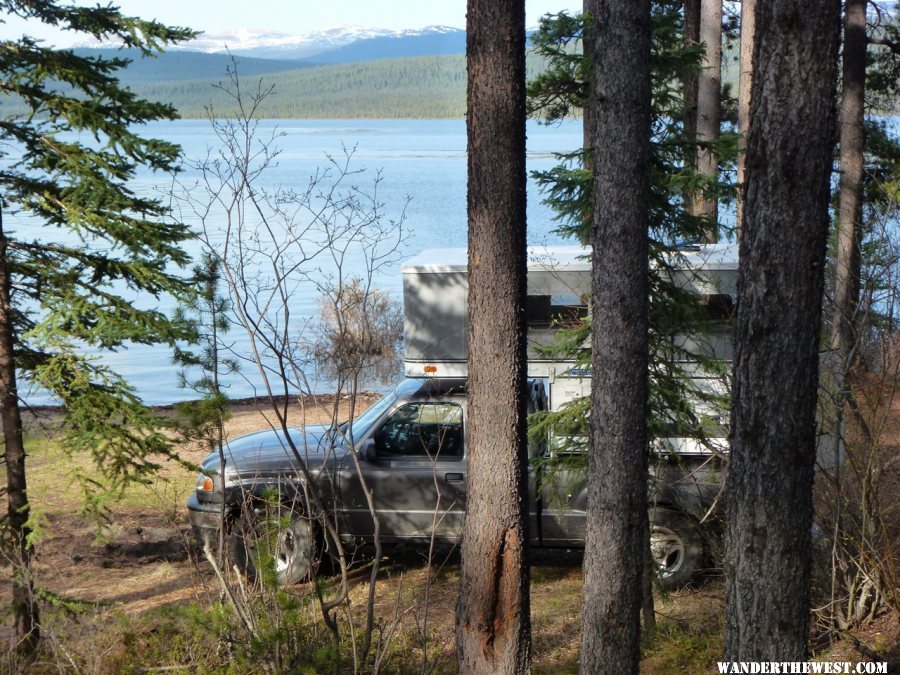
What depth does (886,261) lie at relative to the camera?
7.41 metres

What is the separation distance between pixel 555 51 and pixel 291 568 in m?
5.14

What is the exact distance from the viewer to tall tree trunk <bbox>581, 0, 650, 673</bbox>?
20.3 ft

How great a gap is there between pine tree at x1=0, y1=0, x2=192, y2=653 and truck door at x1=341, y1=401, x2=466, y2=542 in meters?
1.80

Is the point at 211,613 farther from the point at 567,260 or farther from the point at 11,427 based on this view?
the point at 567,260

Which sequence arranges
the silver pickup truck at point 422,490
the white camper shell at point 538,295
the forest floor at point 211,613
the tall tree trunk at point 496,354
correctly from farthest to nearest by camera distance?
the white camper shell at point 538,295 → the silver pickup truck at point 422,490 → the forest floor at point 211,613 → the tall tree trunk at point 496,354

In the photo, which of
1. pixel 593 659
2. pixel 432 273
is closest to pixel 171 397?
pixel 432 273

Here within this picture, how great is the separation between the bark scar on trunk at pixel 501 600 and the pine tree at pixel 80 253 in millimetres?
3000

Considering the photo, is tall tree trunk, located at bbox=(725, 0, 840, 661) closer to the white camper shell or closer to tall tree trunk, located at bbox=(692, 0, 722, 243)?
the white camper shell

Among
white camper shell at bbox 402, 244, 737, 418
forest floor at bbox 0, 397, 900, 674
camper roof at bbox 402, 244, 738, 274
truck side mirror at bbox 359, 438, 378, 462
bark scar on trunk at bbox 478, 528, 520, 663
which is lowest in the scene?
forest floor at bbox 0, 397, 900, 674

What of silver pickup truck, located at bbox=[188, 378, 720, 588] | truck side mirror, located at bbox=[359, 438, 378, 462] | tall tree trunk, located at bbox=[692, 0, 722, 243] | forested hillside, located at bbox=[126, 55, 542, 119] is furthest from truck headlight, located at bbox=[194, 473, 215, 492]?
forested hillside, located at bbox=[126, 55, 542, 119]

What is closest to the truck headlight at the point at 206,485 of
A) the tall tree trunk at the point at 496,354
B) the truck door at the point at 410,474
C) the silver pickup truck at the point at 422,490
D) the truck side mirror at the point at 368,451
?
the silver pickup truck at the point at 422,490

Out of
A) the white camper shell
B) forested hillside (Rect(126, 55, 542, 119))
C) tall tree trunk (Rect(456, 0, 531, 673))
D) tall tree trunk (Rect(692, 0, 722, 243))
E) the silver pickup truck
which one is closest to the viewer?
tall tree trunk (Rect(456, 0, 531, 673))

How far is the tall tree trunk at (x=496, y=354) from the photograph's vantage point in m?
6.15

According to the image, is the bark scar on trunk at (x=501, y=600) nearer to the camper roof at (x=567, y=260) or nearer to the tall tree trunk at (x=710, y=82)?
the camper roof at (x=567, y=260)
